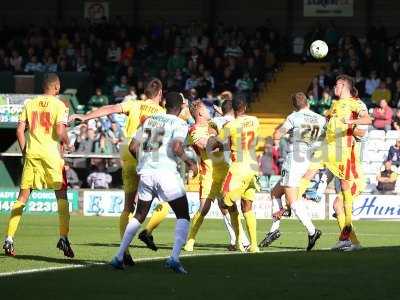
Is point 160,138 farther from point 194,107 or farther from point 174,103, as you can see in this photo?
point 194,107

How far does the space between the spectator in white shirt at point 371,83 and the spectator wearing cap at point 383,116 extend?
1.88m

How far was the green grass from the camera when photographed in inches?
408

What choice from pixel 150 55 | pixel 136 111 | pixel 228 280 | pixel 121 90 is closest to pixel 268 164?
pixel 121 90

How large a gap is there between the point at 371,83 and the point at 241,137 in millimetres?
16205

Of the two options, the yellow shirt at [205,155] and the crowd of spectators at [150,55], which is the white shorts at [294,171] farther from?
the crowd of spectators at [150,55]

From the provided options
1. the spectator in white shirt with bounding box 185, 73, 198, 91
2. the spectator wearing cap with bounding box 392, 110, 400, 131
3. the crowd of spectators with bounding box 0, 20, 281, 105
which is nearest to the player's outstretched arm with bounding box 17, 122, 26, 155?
the spectator wearing cap with bounding box 392, 110, 400, 131

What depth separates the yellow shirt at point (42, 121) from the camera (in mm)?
14023

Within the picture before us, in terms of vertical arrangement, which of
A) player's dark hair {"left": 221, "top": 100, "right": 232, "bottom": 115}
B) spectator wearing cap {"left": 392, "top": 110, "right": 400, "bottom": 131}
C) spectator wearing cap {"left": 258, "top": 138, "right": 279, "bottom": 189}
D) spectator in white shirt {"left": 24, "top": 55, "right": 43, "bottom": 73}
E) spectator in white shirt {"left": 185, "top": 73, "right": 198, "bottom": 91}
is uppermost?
player's dark hair {"left": 221, "top": 100, "right": 232, "bottom": 115}

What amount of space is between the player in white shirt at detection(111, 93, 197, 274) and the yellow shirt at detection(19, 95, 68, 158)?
7.51 feet

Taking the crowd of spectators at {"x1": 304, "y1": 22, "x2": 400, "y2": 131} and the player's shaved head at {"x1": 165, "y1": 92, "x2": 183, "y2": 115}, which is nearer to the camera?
the player's shaved head at {"x1": 165, "y1": 92, "x2": 183, "y2": 115}

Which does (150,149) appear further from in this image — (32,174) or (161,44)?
(161,44)

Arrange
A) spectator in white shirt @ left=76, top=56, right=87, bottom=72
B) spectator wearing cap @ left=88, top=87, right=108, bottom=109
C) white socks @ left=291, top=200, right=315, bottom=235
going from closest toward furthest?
white socks @ left=291, top=200, right=315, bottom=235
spectator wearing cap @ left=88, top=87, right=108, bottom=109
spectator in white shirt @ left=76, top=56, right=87, bottom=72

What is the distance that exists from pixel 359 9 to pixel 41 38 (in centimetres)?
1040

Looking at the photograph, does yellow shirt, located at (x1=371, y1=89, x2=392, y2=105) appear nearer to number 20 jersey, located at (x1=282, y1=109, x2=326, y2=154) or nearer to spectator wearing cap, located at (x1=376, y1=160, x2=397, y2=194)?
spectator wearing cap, located at (x1=376, y1=160, x2=397, y2=194)
